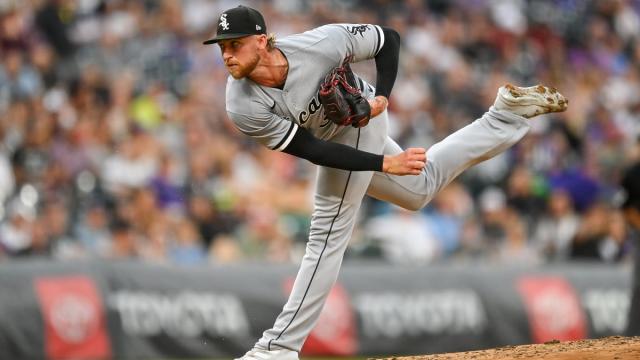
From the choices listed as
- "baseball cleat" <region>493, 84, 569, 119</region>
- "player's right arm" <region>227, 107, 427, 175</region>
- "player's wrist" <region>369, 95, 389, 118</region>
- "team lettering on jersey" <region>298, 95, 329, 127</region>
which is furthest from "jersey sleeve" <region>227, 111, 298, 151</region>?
"baseball cleat" <region>493, 84, 569, 119</region>

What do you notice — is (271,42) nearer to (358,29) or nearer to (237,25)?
(237,25)

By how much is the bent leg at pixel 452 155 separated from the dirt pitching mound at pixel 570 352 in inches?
38.1

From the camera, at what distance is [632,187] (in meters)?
8.56

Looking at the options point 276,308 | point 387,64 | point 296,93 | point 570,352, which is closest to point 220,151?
point 276,308

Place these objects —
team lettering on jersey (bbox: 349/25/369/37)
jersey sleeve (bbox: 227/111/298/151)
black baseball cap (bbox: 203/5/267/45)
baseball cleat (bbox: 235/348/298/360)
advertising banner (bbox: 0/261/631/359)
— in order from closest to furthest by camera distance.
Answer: black baseball cap (bbox: 203/5/267/45)
jersey sleeve (bbox: 227/111/298/151)
baseball cleat (bbox: 235/348/298/360)
team lettering on jersey (bbox: 349/25/369/37)
advertising banner (bbox: 0/261/631/359)

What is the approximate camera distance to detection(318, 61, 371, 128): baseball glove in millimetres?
6082

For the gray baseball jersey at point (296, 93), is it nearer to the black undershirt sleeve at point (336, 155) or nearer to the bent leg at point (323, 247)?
the black undershirt sleeve at point (336, 155)

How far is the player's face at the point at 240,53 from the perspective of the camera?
6059 millimetres

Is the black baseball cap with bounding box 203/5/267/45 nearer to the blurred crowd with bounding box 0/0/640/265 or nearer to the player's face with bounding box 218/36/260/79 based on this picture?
the player's face with bounding box 218/36/260/79

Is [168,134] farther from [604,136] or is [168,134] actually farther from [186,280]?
[604,136]

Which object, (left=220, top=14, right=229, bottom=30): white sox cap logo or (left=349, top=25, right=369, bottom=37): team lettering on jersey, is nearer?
(left=220, top=14, right=229, bottom=30): white sox cap logo

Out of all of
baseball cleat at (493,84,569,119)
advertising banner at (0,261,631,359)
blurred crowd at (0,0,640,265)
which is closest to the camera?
baseball cleat at (493,84,569,119)

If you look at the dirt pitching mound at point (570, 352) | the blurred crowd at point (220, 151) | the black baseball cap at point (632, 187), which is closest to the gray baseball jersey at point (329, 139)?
the dirt pitching mound at point (570, 352)

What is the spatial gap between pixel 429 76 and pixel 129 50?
442cm
